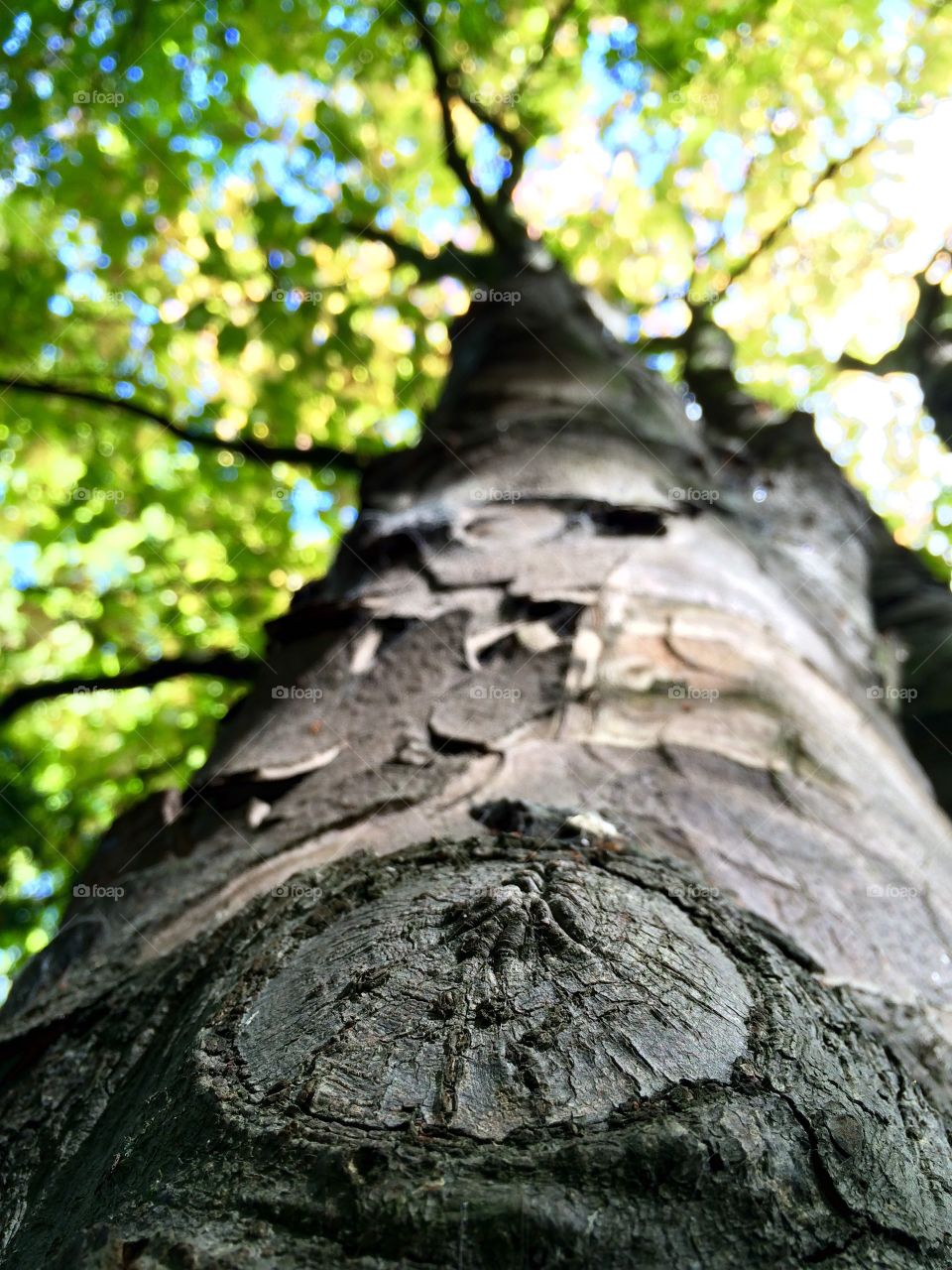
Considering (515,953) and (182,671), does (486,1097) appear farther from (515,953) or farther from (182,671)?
(182,671)

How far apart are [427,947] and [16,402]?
5884mm

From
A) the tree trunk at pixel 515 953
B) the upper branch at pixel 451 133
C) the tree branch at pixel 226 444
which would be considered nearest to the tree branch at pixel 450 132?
the upper branch at pixel 451 133

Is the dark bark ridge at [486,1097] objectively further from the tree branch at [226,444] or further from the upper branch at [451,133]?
the upper branch at [451,133]

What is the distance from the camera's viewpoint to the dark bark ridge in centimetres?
69

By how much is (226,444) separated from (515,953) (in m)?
3.96

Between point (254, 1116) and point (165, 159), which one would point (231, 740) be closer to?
point (254, 1116)

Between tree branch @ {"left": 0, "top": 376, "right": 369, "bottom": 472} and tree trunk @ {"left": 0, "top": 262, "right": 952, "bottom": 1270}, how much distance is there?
2153 millimetres

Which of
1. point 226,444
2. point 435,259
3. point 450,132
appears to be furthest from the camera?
point 435,259

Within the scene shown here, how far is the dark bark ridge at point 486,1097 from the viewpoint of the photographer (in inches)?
27.0

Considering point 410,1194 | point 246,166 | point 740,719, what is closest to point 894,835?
point 740,719

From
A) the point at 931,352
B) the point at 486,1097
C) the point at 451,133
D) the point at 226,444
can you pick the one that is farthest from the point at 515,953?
the point at 451,133

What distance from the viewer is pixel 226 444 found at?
4488 millimetres

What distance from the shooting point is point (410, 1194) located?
0.70m

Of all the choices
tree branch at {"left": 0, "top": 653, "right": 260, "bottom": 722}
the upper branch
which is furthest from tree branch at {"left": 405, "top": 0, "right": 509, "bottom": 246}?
tree branch at {"left": 0, "top": 653, "right": 260, "bottom": 722}
